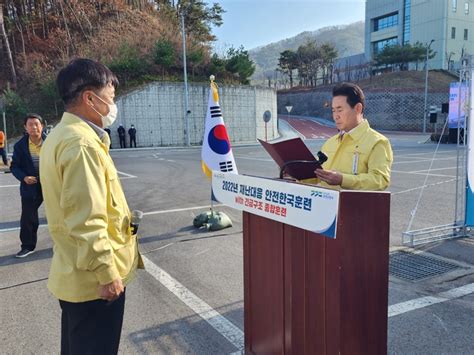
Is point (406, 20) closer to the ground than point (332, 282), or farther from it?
farther from it

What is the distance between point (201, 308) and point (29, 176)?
3.12 metres

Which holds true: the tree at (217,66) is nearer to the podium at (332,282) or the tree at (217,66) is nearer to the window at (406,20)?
the podium at (332,282)

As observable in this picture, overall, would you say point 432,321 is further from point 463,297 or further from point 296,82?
point 296,82

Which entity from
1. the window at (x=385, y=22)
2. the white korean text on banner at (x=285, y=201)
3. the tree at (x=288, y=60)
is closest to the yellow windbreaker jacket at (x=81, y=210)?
the white korean text on banner at (x=285, y=201)

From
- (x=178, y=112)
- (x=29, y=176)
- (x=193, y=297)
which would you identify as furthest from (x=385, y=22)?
(x=193, y=297)

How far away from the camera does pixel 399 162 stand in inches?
635

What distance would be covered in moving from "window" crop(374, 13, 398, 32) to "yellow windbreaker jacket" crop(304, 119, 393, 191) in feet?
213

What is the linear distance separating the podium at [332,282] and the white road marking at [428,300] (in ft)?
4.80

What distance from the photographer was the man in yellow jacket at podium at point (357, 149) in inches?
116

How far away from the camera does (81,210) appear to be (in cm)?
185

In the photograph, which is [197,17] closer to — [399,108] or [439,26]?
[399,108]

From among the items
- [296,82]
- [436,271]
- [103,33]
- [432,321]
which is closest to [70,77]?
[432,321]

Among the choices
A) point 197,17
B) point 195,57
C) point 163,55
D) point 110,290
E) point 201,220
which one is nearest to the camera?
point 110,290

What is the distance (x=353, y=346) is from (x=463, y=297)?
7.88 feet
